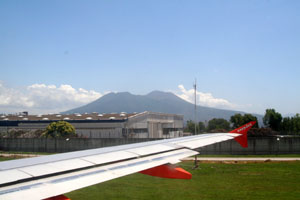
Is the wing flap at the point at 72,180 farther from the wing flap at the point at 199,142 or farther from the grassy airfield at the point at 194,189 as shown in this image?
the grassy airfield at the point at 194,189

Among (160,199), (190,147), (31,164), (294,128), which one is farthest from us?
(294,128)

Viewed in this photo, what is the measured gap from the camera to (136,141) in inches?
1363

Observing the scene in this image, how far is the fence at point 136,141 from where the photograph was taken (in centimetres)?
3225

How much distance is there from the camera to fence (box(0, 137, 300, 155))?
32.2 meters

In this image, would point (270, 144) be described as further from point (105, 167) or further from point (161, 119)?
point (161, 119)

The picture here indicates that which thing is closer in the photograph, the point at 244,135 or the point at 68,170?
the point at 68,170

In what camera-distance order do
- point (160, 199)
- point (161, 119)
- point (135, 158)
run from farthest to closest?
point (161, 119) < point (160, 199) < point (135, 158)

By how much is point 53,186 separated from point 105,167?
1.15 meters

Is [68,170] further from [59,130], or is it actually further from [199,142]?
[59,130]

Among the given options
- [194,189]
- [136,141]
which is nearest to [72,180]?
[194,189]

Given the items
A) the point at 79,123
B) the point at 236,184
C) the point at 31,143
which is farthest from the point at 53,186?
the point at 79,123

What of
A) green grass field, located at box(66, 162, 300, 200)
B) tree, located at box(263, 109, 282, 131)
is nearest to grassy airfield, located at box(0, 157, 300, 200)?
green grass field, located at box(66, 162, 300, 200)

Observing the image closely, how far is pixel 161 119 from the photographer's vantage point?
3046 inches

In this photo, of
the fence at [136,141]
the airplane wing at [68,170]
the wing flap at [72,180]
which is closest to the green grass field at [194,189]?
the airplane wing at [68,170]
